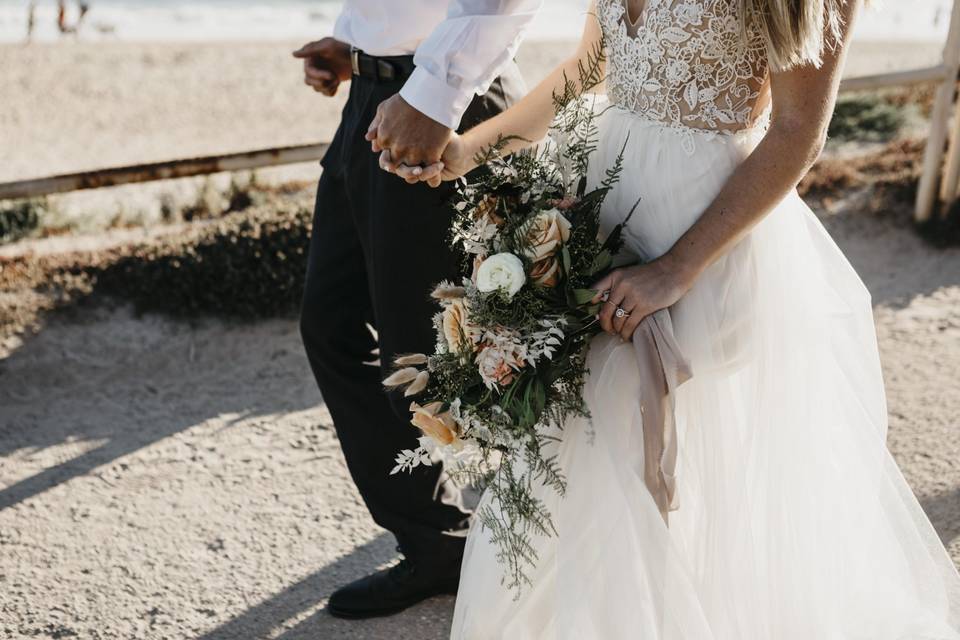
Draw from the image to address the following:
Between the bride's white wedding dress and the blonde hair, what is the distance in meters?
0.07

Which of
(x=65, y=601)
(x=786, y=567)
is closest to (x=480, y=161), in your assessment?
(x=786, y=567)

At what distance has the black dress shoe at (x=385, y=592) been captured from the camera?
9.35ft

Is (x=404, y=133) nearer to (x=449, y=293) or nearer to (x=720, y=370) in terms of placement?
(x=449, y=293)

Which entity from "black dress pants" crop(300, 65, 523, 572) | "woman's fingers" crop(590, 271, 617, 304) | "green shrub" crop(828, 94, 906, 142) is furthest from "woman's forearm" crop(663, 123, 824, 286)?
"green shrub" crop(828, 94, 906, 142)

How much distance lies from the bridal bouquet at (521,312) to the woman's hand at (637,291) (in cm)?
3

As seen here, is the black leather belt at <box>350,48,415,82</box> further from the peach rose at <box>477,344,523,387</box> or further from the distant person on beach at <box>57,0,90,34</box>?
the distant person on beach at <box>57,0,90,34</box>

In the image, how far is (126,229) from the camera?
5660 mm

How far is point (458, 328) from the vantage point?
200 cm

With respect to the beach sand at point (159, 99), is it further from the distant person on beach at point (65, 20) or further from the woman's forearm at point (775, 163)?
the woman's forearm at point (775, 163)

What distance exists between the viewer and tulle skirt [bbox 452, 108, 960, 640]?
2041 millimetres

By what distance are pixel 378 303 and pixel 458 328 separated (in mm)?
592

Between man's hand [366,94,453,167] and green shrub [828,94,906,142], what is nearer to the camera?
man's hand [366,94,453,167]

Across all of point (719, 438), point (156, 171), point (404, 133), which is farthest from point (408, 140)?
point (156, 171)

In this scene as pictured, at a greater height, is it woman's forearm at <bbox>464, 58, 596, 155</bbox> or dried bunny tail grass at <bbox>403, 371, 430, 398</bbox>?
woman's forearm at <bbox>464, 58, 596, 155</bbox>
